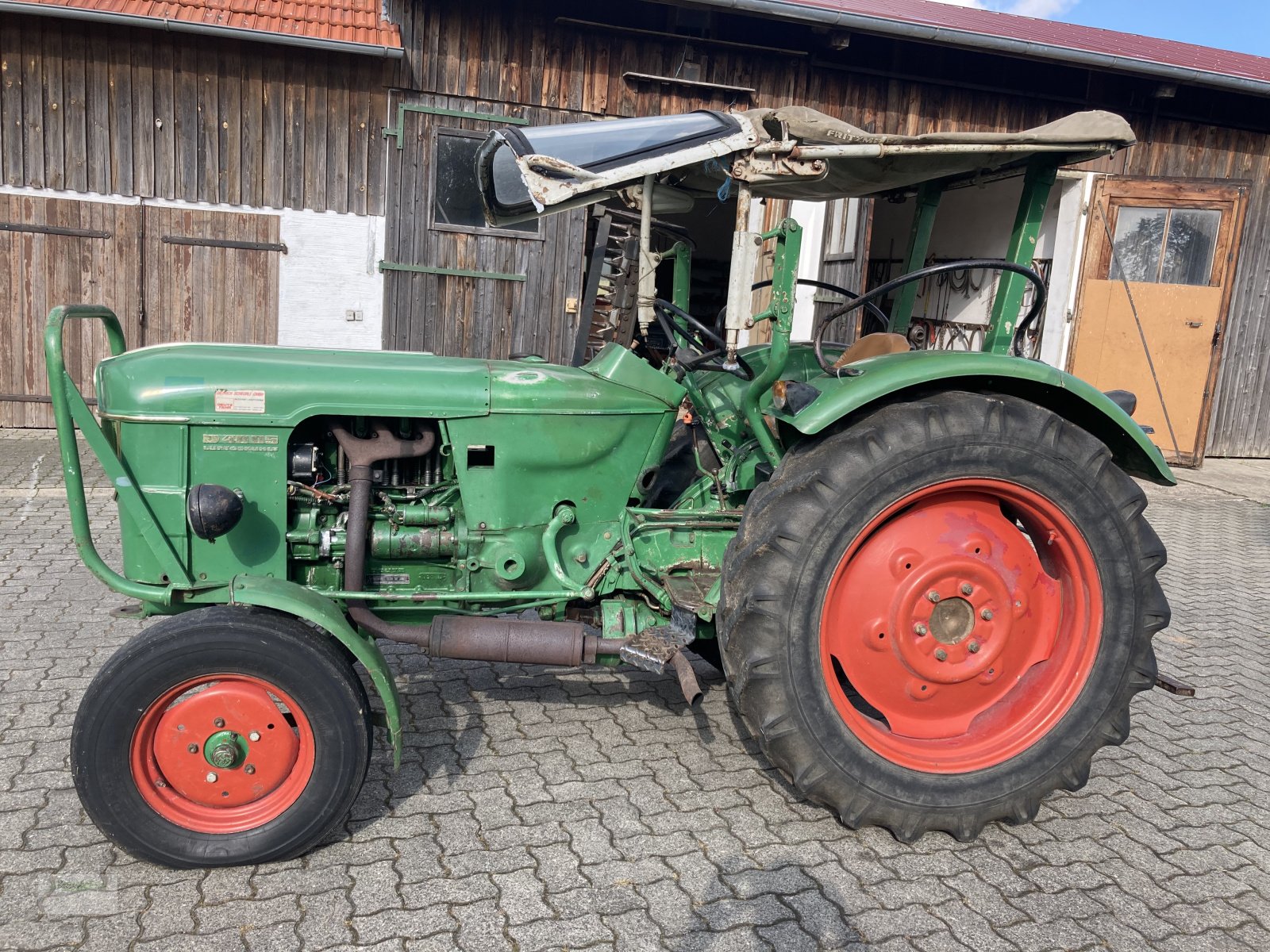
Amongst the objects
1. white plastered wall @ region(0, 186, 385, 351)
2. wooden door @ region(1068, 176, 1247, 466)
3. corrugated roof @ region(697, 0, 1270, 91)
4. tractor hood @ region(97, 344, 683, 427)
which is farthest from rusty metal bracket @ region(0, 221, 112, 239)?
wooden door @ region(1068, 176, 1247, 466)

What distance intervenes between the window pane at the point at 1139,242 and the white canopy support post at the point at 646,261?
6.86 m

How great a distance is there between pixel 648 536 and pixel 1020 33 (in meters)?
7.37

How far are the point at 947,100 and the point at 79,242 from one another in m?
7.21

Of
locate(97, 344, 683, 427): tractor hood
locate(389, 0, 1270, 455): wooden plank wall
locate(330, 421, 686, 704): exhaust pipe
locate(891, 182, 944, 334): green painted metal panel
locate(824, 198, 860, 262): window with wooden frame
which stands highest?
locate(389, 0, 1270, 455): wooden plank wall

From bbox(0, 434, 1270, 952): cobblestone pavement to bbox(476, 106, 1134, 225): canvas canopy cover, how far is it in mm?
1635

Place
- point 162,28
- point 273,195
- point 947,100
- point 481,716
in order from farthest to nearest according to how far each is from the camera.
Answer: point 947,100 < point 273,195 < point 162,28 < point 481,716

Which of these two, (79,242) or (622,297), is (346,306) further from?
(622,297)

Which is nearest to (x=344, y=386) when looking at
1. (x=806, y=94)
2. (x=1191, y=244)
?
(x=806, y=94)

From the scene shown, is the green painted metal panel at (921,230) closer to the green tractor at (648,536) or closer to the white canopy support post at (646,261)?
the green tractor at (648,536)

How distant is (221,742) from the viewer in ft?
7.52

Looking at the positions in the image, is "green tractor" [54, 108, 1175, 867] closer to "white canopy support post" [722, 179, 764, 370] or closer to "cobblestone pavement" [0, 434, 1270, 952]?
"white canopy support post" [722, 179, 764, 370]

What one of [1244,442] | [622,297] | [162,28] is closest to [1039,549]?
[622,297]

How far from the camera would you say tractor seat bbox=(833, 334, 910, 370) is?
2.90 meters

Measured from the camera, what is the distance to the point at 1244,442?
370 inches
